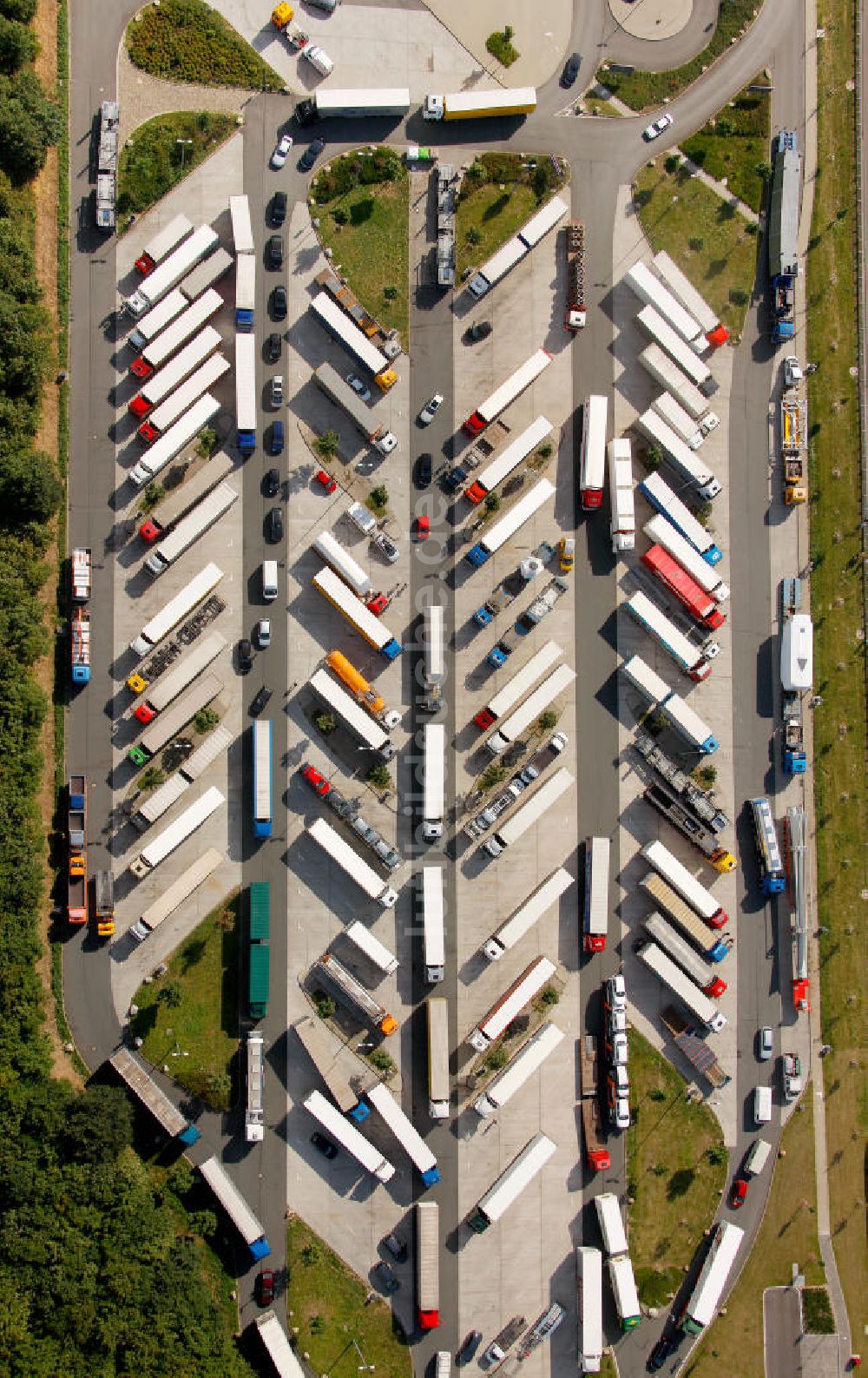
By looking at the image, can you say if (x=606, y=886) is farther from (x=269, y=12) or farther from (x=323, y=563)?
(x=269, y=12)

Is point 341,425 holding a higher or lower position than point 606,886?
higher

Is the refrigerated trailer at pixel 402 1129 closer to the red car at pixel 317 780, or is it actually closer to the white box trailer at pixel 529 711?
the red car at pixel 317 780

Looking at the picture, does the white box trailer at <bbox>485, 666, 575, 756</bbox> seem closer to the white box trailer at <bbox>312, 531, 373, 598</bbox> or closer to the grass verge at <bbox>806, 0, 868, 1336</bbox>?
the white box trailer at <bbox>312, 531, 373, 598</bbox>

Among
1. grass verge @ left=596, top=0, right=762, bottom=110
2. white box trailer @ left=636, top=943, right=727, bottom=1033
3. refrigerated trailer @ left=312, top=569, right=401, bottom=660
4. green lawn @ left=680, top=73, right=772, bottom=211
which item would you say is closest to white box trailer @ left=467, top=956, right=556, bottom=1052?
white box trailer @ left=636, top=943, right=727, bottom=1033

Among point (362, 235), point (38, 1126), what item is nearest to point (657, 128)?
point (362, 235)

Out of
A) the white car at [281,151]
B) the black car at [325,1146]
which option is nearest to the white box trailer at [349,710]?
the black car at [325,1146]

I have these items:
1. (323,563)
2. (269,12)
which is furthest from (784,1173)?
(269,12)

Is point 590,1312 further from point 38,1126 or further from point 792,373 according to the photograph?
point 792,373
